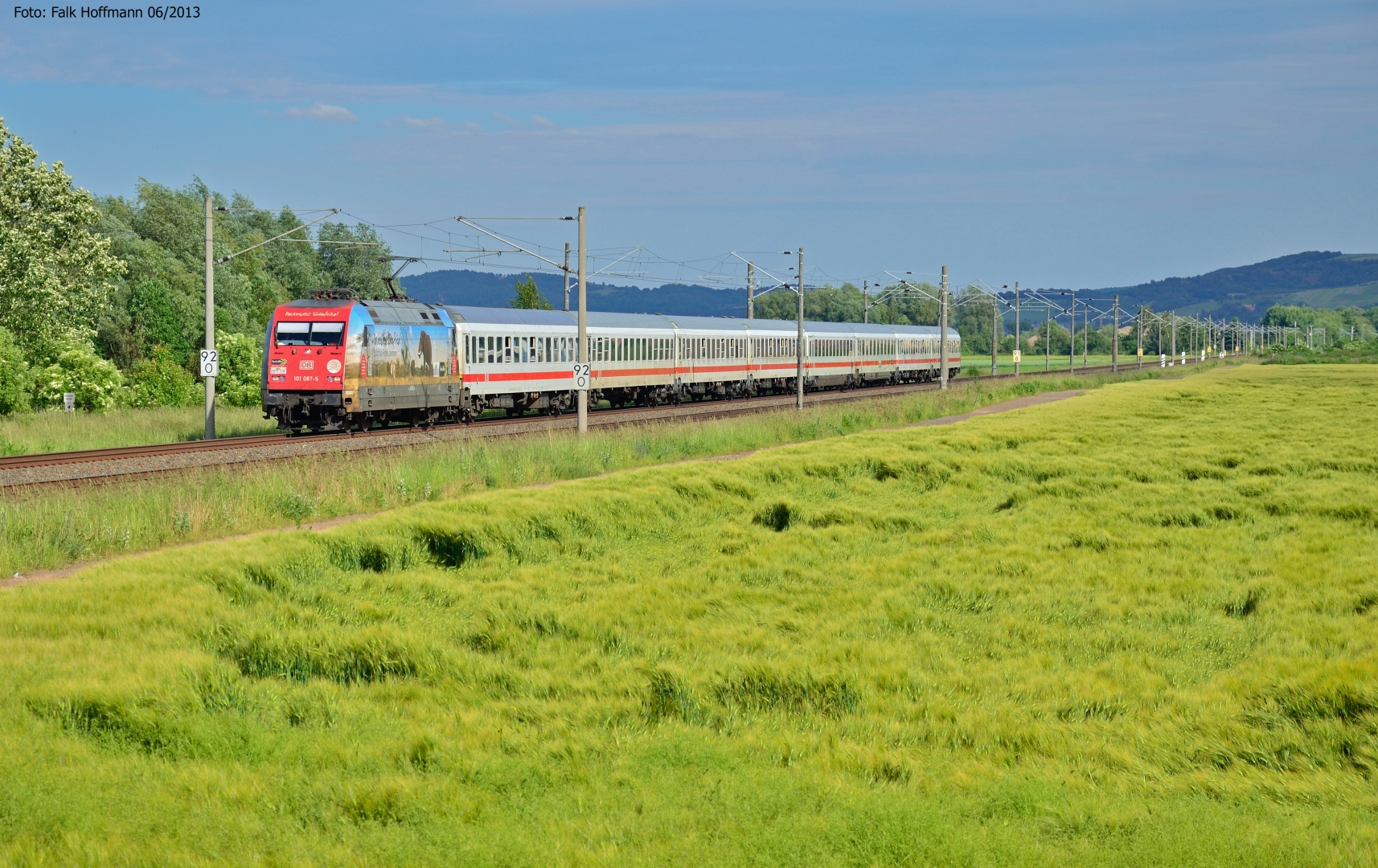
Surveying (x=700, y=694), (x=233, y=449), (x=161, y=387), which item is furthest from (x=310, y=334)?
(x=700, y=694)

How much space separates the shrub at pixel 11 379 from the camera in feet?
141

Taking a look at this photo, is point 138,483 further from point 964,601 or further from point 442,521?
point 964,601

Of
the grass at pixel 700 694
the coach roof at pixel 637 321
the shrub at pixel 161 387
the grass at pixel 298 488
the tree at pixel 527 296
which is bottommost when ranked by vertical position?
the grass at pixel 700 694

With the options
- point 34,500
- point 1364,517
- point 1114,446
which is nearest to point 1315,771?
point 1364,517

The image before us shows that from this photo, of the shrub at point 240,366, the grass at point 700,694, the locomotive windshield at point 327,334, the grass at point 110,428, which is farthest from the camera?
the shrub at point 240,366

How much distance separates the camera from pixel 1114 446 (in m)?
29.2

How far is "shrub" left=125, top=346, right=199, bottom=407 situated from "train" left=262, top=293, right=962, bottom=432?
467 inches

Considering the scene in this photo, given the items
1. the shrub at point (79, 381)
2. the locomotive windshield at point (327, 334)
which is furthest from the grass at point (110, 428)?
the locomotive windshield at point (327, 334)

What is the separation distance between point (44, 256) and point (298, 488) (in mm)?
36127

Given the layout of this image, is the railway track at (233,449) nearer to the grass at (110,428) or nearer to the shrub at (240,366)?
the grass at (110,428)

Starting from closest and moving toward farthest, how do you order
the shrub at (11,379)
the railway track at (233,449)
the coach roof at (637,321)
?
the railway track at (233,449) < the shrub at (11,379) < the coach roof at (637,321)

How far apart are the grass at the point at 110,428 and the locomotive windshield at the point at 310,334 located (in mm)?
4253

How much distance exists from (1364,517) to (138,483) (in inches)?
781

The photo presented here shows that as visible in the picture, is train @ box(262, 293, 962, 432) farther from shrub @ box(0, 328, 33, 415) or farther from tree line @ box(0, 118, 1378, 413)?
shrub @ box(0, 328, 33, 415)
